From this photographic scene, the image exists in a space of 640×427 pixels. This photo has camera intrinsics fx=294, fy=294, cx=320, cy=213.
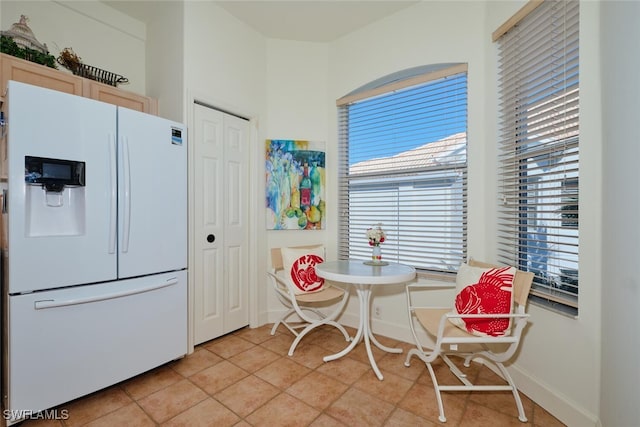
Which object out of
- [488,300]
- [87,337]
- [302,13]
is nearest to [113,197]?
[87,337]

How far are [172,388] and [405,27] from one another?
11.8 feet

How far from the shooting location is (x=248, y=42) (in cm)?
307

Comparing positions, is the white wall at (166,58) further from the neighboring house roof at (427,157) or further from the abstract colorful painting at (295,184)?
the neighboring house roof at (427,157)

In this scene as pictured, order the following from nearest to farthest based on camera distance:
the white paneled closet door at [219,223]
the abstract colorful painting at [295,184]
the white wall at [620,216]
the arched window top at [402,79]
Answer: the white wall at [620,216], the arched window top at [402,79], the white paneled closet door at [219,223], the abstract colorful painting at [295,184]

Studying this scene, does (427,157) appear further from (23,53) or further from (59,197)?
(23,53)

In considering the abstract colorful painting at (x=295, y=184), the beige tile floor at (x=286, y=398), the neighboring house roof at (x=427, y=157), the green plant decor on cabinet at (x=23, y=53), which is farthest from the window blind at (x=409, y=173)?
the green plant decor on cabinet at (x=23, y=53)

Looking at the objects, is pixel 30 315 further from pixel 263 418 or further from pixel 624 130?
pixel 624 130

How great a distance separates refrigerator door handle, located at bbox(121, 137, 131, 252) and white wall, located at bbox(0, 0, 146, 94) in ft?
4.76

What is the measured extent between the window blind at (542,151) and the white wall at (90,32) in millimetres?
3389

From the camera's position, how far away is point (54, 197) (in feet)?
5.76

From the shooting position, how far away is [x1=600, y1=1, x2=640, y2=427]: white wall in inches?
49.1

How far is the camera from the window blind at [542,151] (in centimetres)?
174

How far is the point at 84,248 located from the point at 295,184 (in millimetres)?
1939

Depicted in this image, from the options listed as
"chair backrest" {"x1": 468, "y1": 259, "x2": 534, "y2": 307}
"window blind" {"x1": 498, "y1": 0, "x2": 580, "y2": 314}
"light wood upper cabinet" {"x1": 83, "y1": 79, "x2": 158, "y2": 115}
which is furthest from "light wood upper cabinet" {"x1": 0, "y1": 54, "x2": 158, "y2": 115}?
"chair backrest" {"x1": 468, "y1": 259, "x2": 534, "y2": 307}
